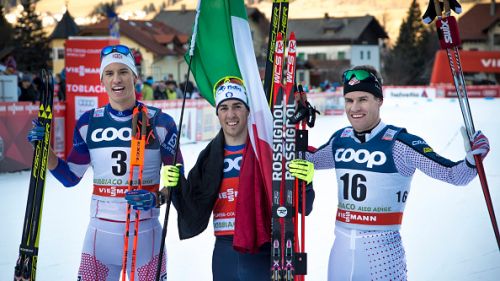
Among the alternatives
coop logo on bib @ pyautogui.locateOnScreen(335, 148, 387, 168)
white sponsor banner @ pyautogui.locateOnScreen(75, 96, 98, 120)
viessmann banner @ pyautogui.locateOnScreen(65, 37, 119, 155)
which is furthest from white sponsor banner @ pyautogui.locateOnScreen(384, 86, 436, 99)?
coop logo on bib @ pyautogui.locateOnScreen(335, 148, 387, 168)

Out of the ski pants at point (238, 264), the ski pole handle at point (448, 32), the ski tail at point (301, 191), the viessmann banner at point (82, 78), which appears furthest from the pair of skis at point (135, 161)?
the viessmann banner at point (82, 78)

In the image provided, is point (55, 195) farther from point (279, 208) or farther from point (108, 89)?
point (279, 208)

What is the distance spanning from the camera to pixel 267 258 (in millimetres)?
4105

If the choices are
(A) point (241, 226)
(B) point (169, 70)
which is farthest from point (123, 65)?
(B) point (169, 70)

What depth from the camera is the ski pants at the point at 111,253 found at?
4348mm

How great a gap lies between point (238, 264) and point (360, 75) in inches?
48.6

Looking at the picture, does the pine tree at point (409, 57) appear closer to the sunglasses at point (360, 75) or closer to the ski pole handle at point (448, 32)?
the ski pole handle at point (448, 32)

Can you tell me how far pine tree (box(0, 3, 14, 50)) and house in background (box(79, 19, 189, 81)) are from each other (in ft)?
21.2

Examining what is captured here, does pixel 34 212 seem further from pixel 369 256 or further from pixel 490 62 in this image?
pixel 490 62

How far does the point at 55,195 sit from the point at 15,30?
51.3 meters

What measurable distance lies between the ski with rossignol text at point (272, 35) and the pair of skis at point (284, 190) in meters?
0.47

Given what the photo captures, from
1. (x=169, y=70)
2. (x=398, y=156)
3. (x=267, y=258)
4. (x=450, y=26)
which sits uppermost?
(x=169, y=70)

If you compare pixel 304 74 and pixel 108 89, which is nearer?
pixel 108 89

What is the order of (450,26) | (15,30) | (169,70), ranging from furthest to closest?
(169,70), (15,30), (450,26)
